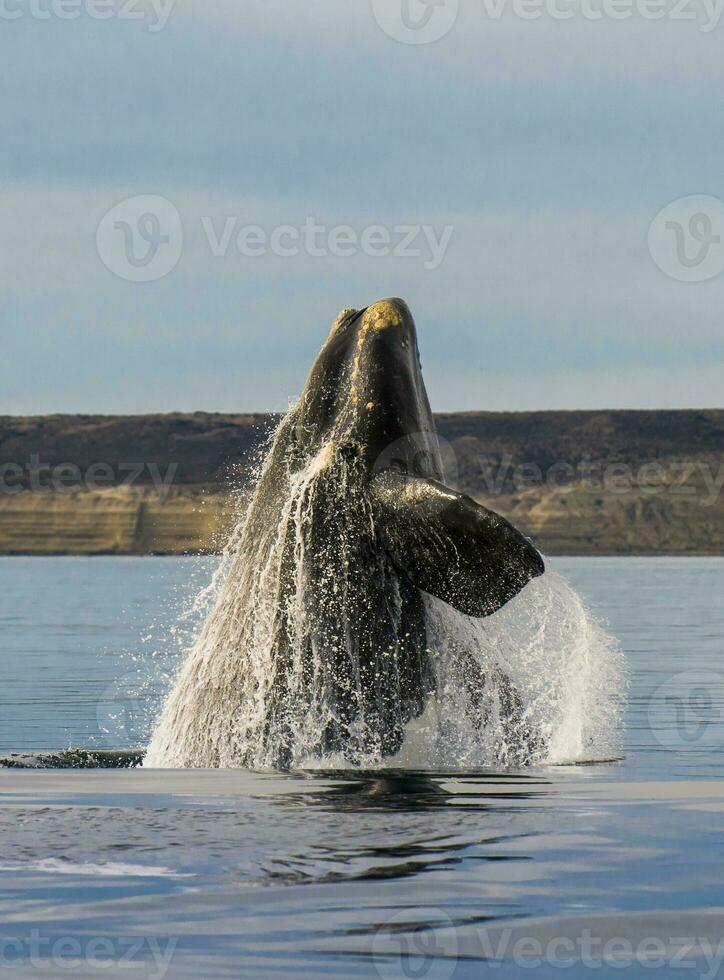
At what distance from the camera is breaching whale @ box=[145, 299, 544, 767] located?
35.6 ft

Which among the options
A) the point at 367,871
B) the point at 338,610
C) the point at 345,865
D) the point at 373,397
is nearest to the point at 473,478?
the point at 373,397

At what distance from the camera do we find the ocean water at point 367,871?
6.01 metres

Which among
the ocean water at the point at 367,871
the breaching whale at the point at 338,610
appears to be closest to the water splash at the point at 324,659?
the breaching whale at the point at 338,610

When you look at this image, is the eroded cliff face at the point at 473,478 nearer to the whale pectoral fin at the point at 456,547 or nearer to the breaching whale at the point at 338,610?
the breaching whale at the point at 338,610

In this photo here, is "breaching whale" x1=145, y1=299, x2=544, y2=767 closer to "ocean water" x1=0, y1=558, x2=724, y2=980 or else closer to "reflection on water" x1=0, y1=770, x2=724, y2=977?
"ocean water" x1=0, y1=558, x2=724, y2=980

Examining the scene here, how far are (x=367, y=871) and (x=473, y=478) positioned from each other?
139 meters

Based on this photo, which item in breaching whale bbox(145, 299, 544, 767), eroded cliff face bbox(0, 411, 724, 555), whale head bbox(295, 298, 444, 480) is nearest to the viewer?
breaching whale bbox(145, 299, 544, 767)

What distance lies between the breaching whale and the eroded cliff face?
113558mm

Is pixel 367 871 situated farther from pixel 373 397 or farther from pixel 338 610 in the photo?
pixel 373 397

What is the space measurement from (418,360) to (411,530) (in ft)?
6.70

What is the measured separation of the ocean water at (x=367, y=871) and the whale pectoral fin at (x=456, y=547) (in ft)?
3.55

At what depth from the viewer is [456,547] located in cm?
1000

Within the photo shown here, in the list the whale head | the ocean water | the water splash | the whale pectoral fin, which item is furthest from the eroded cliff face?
the ocean water

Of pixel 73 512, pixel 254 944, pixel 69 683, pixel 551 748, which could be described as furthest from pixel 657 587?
pixel 73 512
